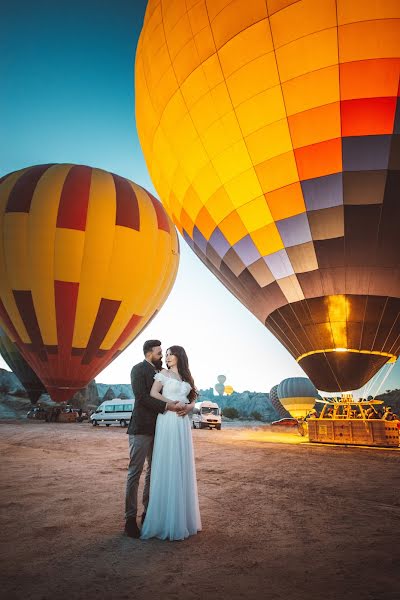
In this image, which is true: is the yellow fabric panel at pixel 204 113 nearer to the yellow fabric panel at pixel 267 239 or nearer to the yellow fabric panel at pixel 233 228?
the yellow fabric panel at pixel 233 228

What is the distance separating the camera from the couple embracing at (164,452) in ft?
9.20

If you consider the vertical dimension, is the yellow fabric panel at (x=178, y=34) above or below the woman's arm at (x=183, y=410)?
above

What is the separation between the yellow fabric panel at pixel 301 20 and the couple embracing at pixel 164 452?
7.49 meters

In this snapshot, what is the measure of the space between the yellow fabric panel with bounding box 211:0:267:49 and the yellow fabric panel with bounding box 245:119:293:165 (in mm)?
2124

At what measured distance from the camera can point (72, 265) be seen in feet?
44.7

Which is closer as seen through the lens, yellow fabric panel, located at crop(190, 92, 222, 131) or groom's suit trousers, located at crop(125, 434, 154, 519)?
groom's suit trousers, located at crop(125, 434, 154, 519)

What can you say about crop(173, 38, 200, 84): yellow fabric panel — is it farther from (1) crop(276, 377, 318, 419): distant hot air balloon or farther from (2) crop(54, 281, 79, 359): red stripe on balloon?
(1) crop(276, 377, 318, 419): distant hot air balloon

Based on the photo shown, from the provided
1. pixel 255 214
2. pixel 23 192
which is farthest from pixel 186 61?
pixel 23 192

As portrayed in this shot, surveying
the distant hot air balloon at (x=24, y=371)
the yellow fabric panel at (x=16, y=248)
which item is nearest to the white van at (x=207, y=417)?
the distant hot air balloon at (x=24, y=371)

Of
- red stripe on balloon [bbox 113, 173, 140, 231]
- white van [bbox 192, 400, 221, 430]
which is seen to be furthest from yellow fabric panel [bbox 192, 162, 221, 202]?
white van [bbox 192, 400, 221, 430]

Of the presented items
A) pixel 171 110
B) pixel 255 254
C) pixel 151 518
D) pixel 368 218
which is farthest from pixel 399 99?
pixel 151 518

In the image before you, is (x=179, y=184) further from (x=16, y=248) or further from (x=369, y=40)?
(x=16, y=248)

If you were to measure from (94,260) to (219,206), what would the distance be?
6546mm

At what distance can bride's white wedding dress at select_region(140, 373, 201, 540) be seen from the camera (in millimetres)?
2787
